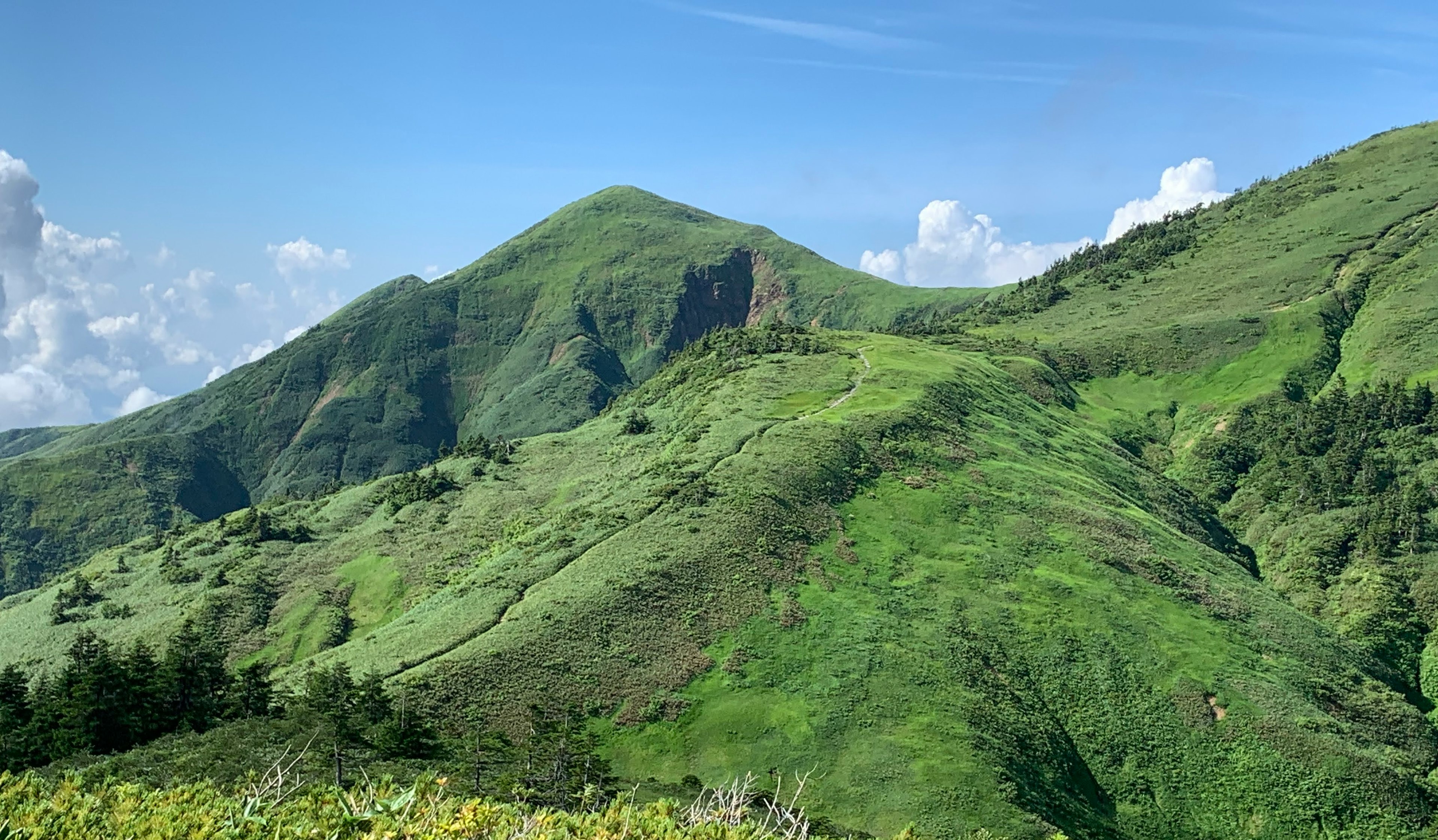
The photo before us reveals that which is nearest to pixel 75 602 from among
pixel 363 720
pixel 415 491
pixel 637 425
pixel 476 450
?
pixel 415 491

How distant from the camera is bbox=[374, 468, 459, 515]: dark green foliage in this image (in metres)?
133

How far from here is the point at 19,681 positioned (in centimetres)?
6688

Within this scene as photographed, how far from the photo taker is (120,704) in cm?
6050

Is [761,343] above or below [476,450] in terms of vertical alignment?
above

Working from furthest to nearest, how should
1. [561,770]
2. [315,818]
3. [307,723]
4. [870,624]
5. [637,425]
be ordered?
[637,425] < [870,624] < [307,723] < [561,770] < [315,818]

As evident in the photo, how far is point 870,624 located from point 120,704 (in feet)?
182

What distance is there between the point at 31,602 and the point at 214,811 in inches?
5944

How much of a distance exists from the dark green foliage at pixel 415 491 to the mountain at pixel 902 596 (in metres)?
0.56

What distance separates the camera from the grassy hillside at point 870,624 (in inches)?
2571

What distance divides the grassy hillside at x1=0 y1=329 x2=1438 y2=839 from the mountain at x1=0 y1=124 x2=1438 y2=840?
32 cm

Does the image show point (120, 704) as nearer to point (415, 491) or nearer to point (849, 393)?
point (415, 491)

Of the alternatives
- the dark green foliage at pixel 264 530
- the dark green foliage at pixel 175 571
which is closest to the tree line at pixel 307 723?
the dark green foliage at pixel 175 571

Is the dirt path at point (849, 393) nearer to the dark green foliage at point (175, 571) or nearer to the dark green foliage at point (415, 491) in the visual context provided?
the dark green foliage at point (415, 491)

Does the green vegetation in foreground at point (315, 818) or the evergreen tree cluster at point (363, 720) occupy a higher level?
the green vegetation in foreground at point (315, 818)
